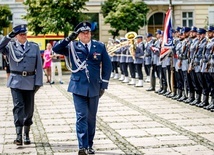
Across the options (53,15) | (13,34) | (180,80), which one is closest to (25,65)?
(13,34)

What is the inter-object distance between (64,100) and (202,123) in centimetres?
654

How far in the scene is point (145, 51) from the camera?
2120cm

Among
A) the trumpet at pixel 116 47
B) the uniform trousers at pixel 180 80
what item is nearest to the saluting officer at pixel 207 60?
the uniform trousers at pixel 180 80

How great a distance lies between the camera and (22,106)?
32.3 feet

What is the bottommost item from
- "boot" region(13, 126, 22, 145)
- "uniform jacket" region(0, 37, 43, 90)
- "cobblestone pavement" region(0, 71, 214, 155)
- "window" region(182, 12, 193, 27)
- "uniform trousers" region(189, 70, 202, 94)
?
"cobblestone pavement" region(0, 71, 214, 155)

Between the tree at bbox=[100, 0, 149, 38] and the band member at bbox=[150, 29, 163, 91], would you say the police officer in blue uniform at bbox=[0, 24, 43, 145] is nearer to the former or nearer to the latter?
the band member at bbox=[150, 29, 163, 91]

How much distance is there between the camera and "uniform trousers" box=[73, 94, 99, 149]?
Answer: 8.64 meters

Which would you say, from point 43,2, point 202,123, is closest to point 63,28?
point 43,2

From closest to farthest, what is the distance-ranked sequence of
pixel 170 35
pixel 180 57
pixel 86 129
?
pixel 86 129
pixel 180 57
pixel 170 35

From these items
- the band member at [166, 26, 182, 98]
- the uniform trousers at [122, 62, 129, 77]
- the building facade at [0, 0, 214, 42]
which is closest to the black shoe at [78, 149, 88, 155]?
the band member at [166, 26, 182, 98]

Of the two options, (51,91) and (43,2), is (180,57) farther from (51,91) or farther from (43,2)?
(43,2)

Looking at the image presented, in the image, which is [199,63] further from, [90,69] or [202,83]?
[90,69]

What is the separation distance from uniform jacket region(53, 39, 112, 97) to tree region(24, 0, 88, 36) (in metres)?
22.8

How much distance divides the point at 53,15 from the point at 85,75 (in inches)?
937
